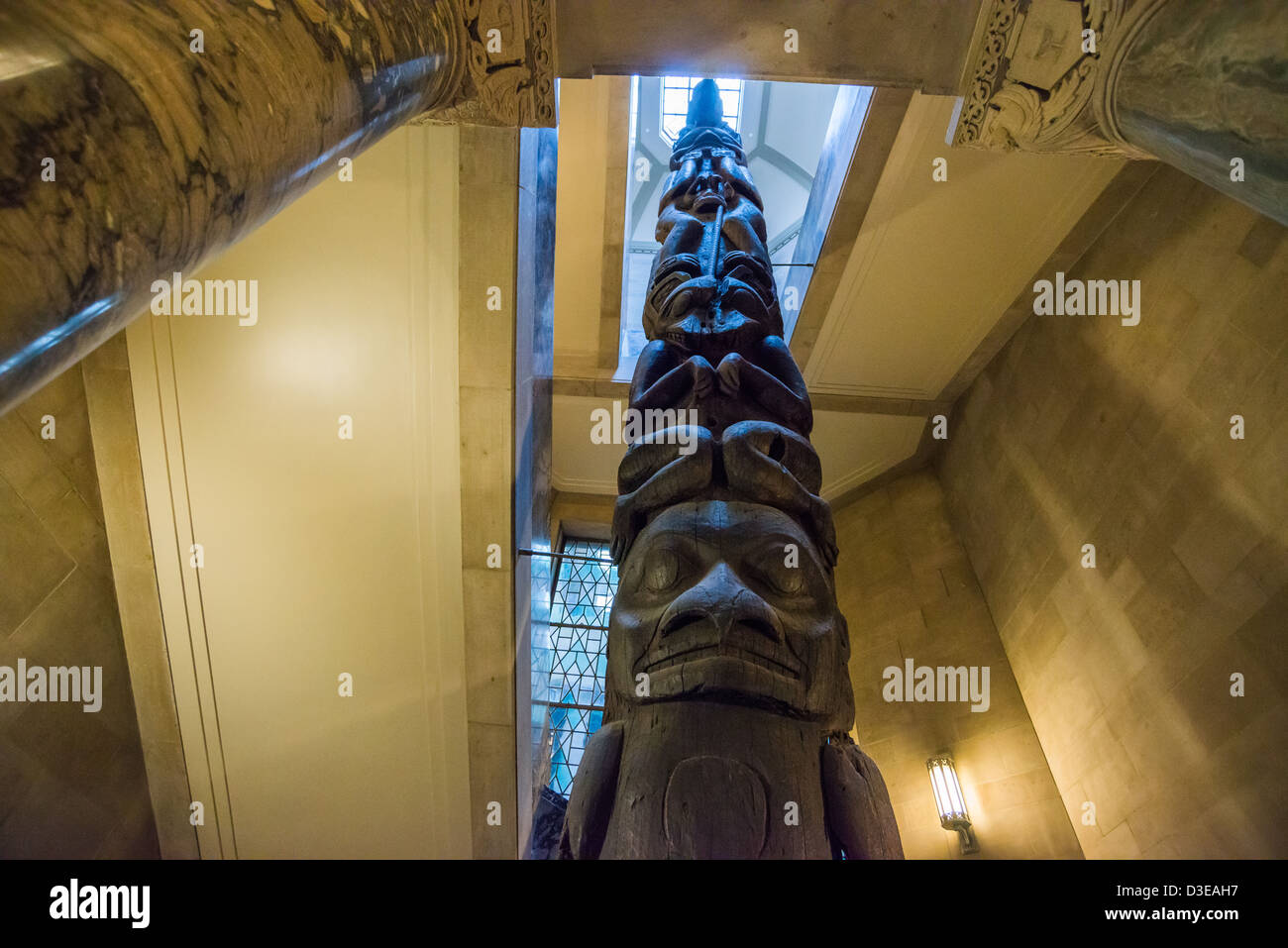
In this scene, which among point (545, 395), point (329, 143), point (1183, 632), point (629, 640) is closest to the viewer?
point (329, 143)

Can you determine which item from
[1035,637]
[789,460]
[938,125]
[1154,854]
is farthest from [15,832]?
[938,125]

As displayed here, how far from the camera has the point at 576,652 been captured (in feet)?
24.0

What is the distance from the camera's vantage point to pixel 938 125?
5.40 m

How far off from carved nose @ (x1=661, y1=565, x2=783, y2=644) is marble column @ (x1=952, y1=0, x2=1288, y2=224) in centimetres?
146

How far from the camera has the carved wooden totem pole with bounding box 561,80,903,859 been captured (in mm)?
1562

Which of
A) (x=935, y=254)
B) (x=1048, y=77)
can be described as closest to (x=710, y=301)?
(x=1048, y=77)

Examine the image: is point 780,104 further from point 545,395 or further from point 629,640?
point 629,640

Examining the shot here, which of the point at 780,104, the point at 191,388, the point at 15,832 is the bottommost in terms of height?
the point at 15,832

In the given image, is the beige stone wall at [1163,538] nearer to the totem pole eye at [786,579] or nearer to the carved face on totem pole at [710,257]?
the carved face on totem pole at [710,257]

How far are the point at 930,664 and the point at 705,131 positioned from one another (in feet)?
17.6

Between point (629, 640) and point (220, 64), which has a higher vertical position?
point (220, 64)

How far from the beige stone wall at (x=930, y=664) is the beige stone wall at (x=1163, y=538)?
0.65 feet

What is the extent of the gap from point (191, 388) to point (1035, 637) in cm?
612

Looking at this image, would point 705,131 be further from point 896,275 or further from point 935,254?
point 935,254
